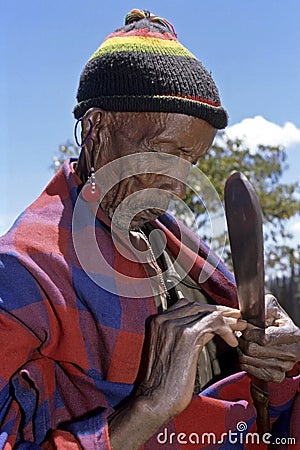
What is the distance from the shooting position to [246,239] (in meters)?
1.20

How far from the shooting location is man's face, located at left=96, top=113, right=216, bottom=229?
1.31 m

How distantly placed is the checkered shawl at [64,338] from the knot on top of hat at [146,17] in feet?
1.14

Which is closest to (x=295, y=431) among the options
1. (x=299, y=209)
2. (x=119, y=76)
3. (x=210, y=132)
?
(x=210, y=132)

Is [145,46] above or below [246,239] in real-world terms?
above

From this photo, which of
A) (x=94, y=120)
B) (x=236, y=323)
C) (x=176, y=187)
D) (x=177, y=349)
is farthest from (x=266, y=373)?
(x=94, y=120)

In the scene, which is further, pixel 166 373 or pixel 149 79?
pixel 149 79

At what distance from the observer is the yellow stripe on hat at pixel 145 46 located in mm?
1324

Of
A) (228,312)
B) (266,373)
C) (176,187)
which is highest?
(176,187)

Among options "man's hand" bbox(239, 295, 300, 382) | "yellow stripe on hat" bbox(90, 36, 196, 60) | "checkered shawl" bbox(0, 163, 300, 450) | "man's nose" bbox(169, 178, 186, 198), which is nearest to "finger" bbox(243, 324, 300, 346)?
"man's hand" bbox(239, 295, 300, 382)

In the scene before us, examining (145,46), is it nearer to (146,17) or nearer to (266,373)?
(146,17)

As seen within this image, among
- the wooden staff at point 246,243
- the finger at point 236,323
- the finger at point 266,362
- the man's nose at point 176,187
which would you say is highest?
the man's nose at point 176,187

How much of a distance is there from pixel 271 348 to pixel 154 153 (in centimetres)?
42

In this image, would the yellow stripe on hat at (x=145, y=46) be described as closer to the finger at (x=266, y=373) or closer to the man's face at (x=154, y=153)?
the man's face at (x=154, y=153)

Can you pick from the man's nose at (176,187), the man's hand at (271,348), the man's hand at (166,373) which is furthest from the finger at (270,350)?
the man's nose at (176,187)
